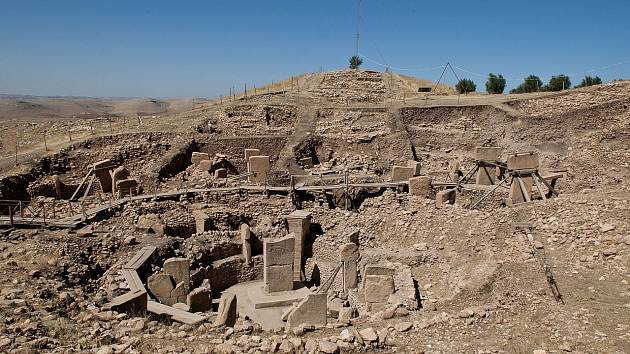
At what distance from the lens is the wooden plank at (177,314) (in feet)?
28.7

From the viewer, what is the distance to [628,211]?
11.1m

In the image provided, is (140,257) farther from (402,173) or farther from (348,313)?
(402,173)

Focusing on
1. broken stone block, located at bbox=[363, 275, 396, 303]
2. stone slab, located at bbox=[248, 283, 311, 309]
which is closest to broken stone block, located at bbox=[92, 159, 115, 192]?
stone slab, located at bbox=[248, 283, 311, 309]

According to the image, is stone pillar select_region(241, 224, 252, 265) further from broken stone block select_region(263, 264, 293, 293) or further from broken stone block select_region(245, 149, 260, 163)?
broken stone block select_region(245, 149, 260, 163)

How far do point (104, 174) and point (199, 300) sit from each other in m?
10.5

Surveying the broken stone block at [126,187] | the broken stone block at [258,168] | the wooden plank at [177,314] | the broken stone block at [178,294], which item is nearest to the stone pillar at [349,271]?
the broken stone block at [178,294]

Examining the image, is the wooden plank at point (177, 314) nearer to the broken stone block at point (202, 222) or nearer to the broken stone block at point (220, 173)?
the broken stone block at point (202, 222)

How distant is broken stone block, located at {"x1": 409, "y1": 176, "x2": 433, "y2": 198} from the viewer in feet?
56.9

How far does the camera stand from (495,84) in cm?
3788

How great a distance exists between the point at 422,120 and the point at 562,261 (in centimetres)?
1812

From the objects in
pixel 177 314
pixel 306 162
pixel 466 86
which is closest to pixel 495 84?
pixel 466 86

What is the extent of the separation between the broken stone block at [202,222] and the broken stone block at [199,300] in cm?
410

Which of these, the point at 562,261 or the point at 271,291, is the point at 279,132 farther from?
the point at 562,261

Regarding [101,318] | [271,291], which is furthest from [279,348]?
[271,291]
